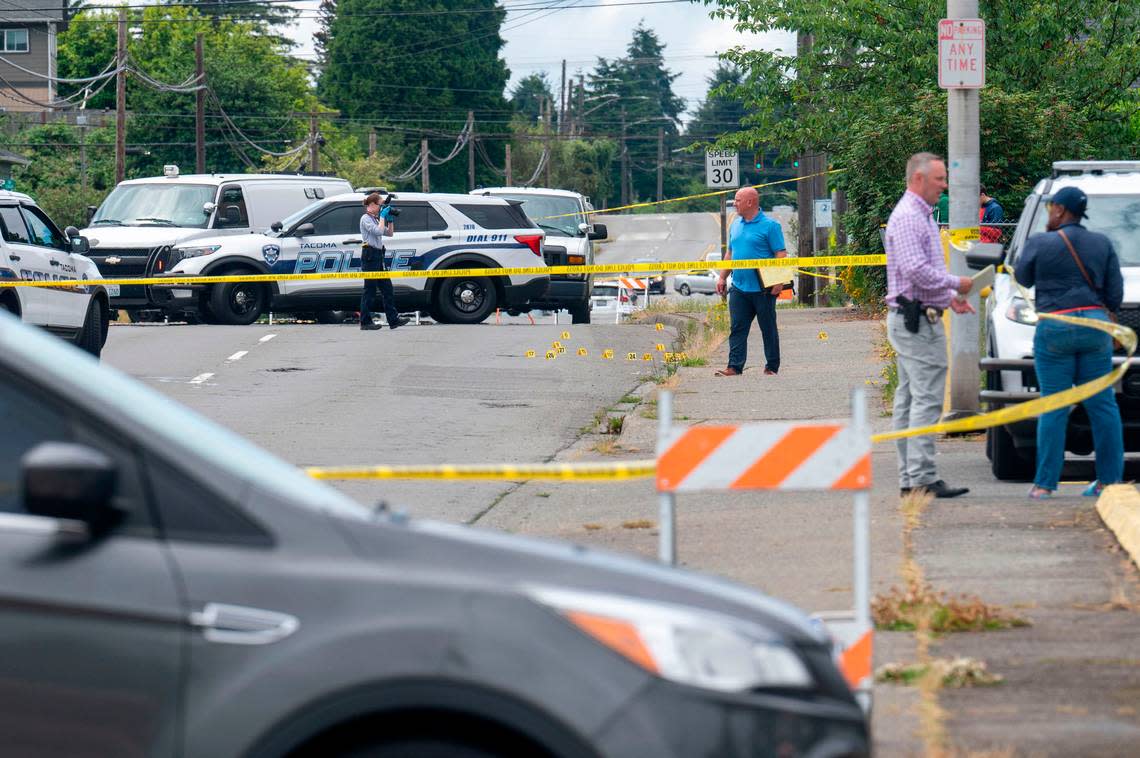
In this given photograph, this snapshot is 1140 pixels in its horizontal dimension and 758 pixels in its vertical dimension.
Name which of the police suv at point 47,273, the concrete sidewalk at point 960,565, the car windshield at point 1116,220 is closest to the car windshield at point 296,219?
the police suv at point 47,273

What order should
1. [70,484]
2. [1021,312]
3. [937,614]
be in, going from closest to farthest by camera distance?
1. [70,484]
2. [937,614]
3. [1021,312]

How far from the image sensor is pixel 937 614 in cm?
650

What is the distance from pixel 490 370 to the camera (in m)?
17.6

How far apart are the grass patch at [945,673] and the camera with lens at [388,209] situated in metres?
16.4

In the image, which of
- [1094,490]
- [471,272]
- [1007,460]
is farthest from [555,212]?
[1094,490]

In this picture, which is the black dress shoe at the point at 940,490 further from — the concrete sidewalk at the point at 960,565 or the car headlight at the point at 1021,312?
the car headlight at the point at 1021,312

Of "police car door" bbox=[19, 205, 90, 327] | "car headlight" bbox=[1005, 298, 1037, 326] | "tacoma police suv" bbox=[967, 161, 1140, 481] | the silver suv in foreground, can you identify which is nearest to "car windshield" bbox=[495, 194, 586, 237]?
"police car door" bbox=[19, 205, 90, 327]

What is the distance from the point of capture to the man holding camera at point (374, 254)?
2114 cm

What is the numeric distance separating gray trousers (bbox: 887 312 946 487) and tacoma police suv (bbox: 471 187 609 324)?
1530 cm

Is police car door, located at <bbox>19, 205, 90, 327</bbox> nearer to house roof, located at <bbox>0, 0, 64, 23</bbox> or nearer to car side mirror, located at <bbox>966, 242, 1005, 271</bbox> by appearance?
car side mirror, located at <bbox>966, 242, 1005, 271</bbox>

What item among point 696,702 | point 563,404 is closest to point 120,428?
point 696,702

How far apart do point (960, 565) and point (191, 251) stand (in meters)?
16.7

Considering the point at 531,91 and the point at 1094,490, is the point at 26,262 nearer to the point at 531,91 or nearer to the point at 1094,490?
the point at 1094,490

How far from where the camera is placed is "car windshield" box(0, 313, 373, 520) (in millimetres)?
3463
